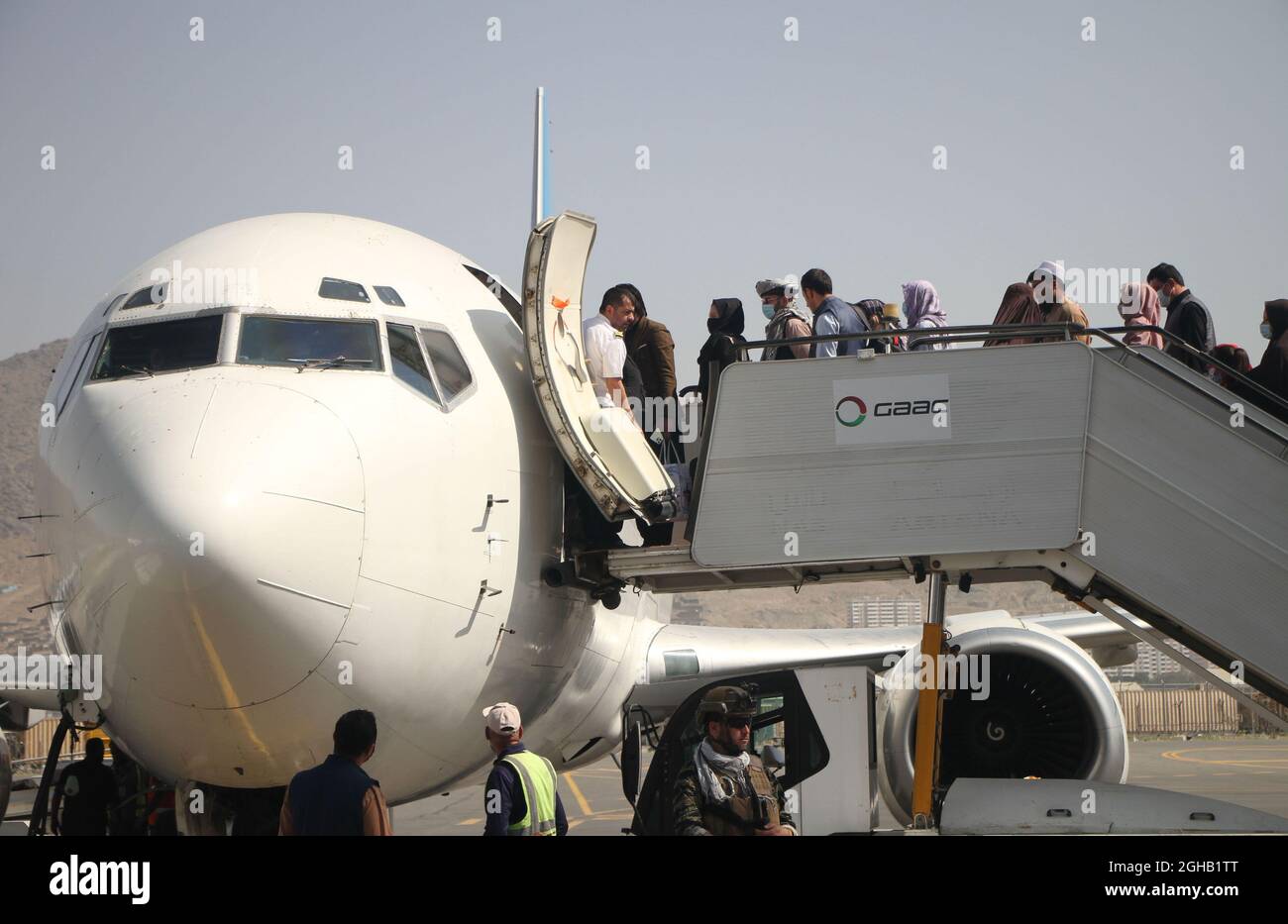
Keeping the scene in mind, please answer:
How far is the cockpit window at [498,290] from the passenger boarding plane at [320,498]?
0.08 m

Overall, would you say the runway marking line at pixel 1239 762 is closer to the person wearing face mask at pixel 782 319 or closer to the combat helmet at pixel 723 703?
the person wearing face mask at pixel 782 319

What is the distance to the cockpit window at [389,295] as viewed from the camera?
27.7ft

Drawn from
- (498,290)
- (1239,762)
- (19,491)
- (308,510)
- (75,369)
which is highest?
(498,290)

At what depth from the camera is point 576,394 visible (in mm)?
8867

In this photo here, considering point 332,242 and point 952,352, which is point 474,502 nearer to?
point 332,242

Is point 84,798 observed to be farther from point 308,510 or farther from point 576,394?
point 576,394

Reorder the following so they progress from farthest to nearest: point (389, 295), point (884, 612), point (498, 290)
A: 1. point (884, 612)
2. point (498, 290)
3. point (389, 295)

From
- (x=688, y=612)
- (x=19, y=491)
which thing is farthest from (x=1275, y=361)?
(x=19, y=491)

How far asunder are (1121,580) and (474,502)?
141 inches

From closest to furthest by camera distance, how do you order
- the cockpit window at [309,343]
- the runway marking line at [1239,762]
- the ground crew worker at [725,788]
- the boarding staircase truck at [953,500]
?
the ground crew worker at [725,788] → the cockpit window at [309,343] → the boarding staircase truck at [953,500] → the runway marking line at [1239,762]

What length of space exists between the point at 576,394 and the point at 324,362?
1660 millimetres

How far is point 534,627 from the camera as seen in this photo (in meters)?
8.54

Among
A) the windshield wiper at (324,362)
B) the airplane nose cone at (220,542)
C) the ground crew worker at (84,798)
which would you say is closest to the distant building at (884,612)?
the ground crew worker at (84,798)
